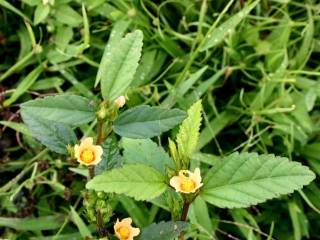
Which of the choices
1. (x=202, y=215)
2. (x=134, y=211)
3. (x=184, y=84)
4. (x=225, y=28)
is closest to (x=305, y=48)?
(x=225, y=28)

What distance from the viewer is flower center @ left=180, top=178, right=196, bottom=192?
0.99 meters

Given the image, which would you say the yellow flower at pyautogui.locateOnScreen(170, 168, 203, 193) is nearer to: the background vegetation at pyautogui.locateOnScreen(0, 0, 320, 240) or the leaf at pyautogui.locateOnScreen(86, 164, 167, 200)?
the leaf at pyautogui.locateOnScreen(86, 164, 167, 200)

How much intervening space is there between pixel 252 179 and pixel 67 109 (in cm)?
33

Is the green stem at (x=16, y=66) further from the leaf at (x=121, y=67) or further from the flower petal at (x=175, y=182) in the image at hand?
the flower petal at (x=175, y=182)

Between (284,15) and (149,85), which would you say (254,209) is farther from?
(284,15)

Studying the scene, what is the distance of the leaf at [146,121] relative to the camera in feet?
3.30

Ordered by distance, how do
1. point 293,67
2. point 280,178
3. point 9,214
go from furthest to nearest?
point 293,67, point 9,214, point 280,178

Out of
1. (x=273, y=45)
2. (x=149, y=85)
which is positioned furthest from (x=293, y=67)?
(x=149, y=85)

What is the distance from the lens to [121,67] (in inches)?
41.1

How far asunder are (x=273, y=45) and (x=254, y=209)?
0.51 m

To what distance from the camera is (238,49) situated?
186 centimetres

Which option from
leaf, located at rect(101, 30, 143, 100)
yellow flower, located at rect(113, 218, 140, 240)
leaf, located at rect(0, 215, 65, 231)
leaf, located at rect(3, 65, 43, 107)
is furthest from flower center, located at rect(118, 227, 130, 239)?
leaf, located at rect(3, 65, 43, 107)

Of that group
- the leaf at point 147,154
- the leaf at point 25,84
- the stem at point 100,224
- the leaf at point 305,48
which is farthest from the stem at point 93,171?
the leaf at point 305,48

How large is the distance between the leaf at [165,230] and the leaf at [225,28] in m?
0.77
